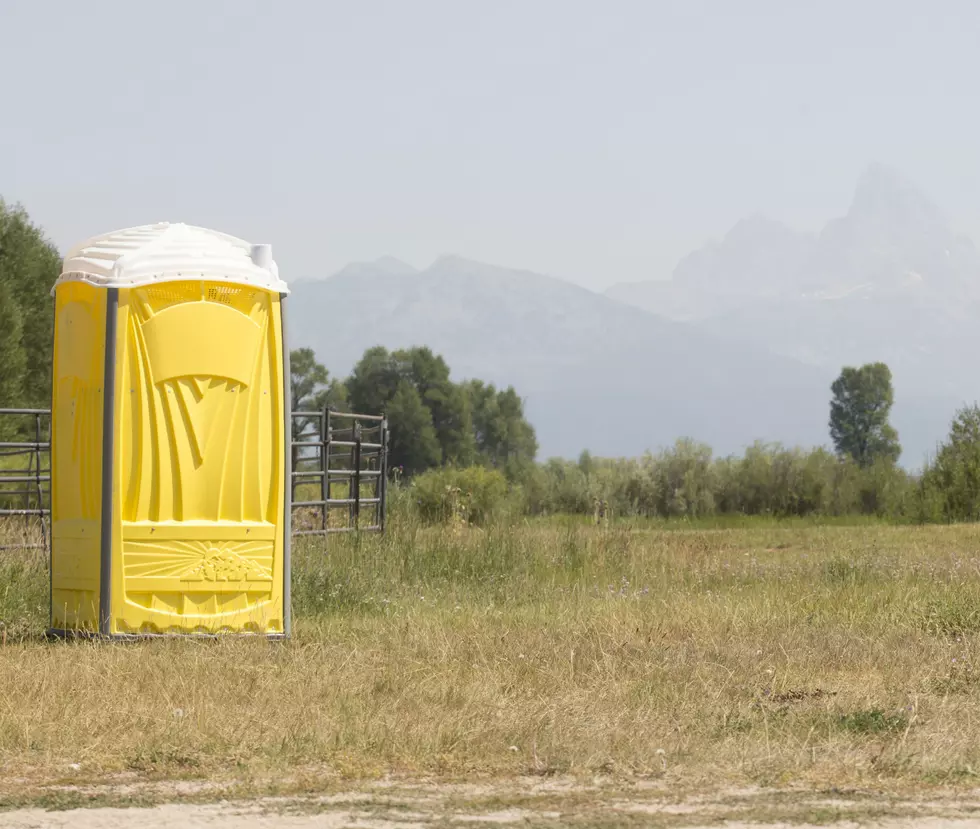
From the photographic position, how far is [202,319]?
9.15 metres

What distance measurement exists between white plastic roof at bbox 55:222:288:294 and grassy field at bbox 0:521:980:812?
7.96ft

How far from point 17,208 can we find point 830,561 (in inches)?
1413

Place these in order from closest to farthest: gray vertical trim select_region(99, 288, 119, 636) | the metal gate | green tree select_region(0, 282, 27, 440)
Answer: gray vertical trim select_region(99, 288, 119, 636), the metal gate, green tree select_region(0, 282, 27, 440)

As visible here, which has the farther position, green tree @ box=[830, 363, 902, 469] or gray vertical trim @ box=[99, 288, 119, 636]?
green tree @ box=[830, 363, 902, 469]

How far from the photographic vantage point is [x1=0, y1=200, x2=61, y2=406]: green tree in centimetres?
4178

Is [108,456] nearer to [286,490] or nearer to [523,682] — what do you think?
[286,490]

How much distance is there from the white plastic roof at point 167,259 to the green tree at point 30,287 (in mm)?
32755

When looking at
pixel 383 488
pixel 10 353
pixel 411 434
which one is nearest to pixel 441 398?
pixel 411 434

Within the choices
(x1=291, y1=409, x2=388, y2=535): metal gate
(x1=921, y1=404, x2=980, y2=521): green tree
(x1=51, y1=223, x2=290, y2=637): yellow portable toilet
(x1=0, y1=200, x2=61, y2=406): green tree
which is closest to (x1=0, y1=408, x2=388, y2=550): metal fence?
(x1=291, y1=409, x2=388, y2=535): metal gate

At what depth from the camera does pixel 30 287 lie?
43.0 metres

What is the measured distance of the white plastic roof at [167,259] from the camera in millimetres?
9102

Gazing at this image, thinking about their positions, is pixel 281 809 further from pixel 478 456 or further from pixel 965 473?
pixel 478 456

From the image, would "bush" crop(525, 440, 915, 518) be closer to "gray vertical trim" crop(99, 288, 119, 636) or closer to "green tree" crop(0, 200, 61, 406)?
"green tree" crop(0, 200, 61, 406)

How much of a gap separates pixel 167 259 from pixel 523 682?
12.4ft
